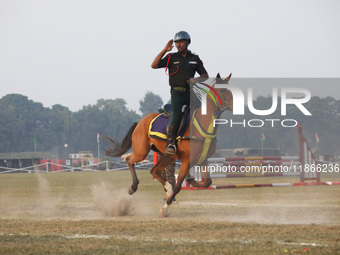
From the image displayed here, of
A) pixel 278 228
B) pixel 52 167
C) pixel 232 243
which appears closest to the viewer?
pixel 232 243

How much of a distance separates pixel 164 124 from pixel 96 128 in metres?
171

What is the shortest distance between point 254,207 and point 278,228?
222 inches

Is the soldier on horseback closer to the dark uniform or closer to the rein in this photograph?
the dark uniform

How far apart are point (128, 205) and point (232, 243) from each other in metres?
6.18

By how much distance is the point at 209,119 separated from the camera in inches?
502

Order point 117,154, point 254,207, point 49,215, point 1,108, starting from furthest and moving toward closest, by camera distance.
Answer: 1. point 1,108
2. point 117,154
3. point 254,207
4. point 49,215

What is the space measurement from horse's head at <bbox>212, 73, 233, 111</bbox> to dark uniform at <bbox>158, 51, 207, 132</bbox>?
634 mm

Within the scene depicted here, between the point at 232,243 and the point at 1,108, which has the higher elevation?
the point at 1,108

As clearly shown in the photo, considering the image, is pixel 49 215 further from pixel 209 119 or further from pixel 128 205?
pixel 209 119

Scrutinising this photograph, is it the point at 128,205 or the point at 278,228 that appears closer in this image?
the point at 278,228

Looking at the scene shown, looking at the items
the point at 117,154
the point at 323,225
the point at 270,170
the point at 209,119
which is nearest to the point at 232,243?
the point at 323,225

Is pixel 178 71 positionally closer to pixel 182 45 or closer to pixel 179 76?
pixel 179 76

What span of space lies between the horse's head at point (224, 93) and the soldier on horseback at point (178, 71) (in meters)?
0.44

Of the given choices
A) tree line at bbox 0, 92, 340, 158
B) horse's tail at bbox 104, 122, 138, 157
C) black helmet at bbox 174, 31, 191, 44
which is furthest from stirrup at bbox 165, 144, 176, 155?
tree line at bbox 0, 92, 340, 158
